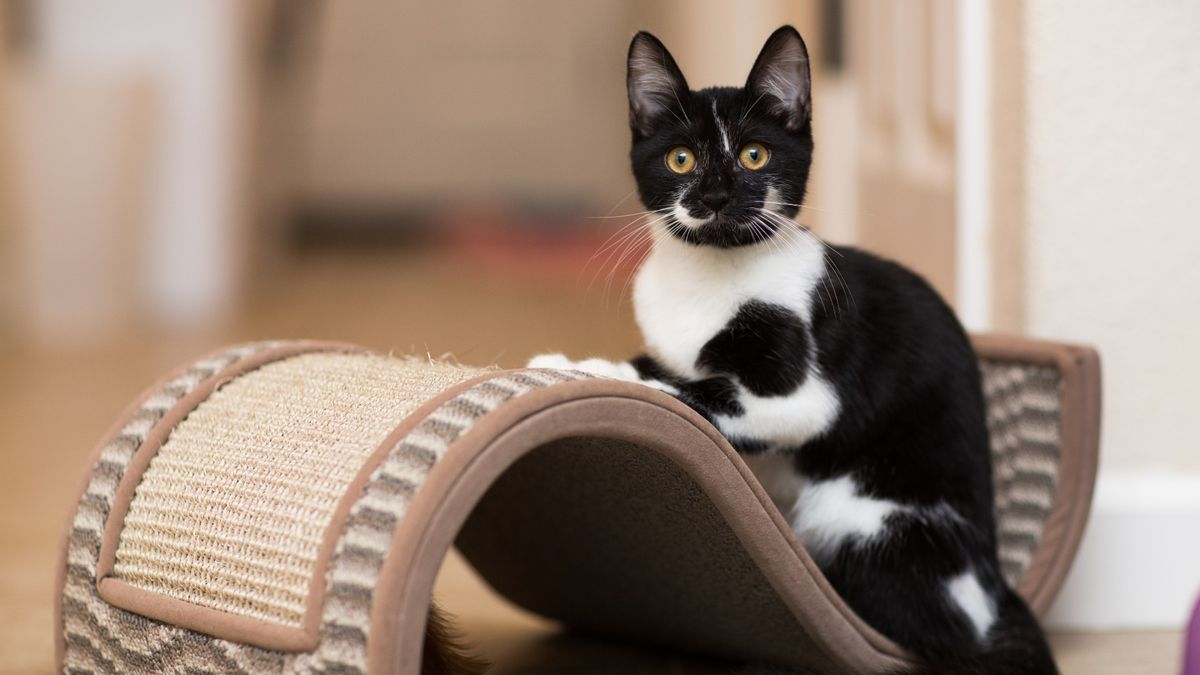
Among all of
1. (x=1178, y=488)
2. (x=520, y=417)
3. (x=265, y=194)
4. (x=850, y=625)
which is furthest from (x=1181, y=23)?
(x=265, y=194)

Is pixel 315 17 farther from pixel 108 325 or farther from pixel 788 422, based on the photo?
Result: pixel 788 422

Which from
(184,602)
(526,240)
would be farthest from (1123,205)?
(526,240)

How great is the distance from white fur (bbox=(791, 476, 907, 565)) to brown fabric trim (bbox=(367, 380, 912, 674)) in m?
0.10

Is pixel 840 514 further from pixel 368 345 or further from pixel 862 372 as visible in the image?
pixel 368 345

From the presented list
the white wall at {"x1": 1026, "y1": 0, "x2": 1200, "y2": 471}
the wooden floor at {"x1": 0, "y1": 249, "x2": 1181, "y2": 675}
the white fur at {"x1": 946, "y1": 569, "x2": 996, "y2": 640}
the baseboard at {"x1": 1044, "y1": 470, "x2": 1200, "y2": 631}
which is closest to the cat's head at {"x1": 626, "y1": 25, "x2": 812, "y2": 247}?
the wooden floor at {"x1": 0, "y1": 249, "x2": 1181, "y2": 675}

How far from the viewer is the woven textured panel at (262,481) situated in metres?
1.13

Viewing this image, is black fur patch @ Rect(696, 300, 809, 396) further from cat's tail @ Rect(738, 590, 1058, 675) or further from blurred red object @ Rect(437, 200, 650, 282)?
blurred red object @ Rect(437, 200, 650, 282)

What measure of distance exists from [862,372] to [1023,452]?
38 centimetres

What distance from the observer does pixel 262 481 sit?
3.91ft

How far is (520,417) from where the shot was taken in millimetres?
1081

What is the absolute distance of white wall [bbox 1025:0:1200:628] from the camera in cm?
167

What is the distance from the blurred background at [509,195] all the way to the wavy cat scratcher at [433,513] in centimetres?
15

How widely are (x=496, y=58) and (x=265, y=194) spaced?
5.45 ft

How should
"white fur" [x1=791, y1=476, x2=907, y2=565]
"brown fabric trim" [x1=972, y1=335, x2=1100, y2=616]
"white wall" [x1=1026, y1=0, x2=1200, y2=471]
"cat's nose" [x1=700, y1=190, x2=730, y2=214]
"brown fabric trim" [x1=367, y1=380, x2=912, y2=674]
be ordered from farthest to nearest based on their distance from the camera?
"white wall" [x1=1026, y1=0, x2=1200, y2=471]
"brown fabric trim" [x1=972, y1=335, x2=1100, y2=616]
"white fur" [x1=791, y1=476, x2=907, y2=565]
"cat's nose" [x1=700, y1=190, x2=730, y2=214]
"brown fabric trim" [x1=367, y1=380, x2=912, y2=674]
